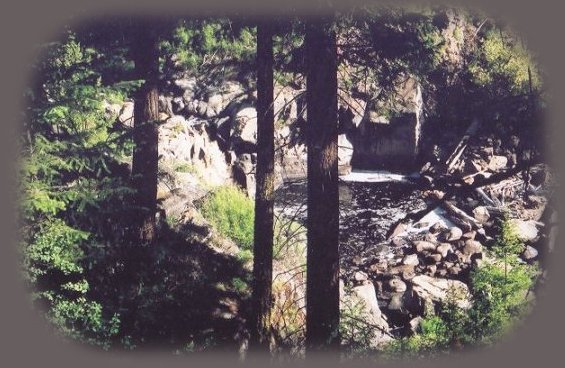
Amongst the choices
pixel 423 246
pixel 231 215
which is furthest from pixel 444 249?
pixel 231 215

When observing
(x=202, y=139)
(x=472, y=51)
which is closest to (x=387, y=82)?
(x=202, y=139)

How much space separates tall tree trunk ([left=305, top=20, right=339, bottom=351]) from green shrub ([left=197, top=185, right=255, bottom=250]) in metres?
4.81

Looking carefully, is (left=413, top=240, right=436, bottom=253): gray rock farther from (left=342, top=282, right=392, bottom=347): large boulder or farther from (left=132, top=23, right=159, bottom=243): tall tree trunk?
(left=132, top=23, right=159, bottom=243): tall tree trunk

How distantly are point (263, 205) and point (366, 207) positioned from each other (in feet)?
28.7

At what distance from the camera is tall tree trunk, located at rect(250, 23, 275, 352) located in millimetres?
7980

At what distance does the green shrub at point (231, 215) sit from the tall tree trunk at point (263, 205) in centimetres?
309

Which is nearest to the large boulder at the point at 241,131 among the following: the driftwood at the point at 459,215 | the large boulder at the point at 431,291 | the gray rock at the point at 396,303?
the driftwood at the point at 459,215

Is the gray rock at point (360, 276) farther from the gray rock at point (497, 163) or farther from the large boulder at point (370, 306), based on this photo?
the gray rock at point (497, 163)

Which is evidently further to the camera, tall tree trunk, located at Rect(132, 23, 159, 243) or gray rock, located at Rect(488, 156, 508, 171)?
gray rock, located at Rect(488, 156, 508, 171)

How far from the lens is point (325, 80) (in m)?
6.41

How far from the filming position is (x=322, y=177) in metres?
6.50

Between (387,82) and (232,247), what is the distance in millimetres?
5734

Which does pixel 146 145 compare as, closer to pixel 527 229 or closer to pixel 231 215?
pixel 231 215

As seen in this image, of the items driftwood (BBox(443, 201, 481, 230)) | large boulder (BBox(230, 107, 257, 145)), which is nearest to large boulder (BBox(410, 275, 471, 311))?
driftwood (BBox(443, 201, 481, 230))
